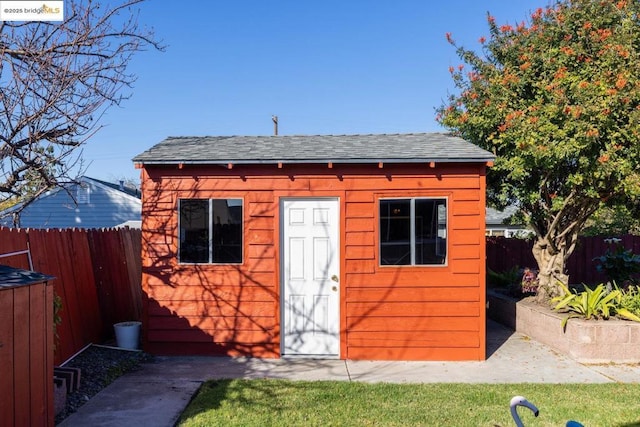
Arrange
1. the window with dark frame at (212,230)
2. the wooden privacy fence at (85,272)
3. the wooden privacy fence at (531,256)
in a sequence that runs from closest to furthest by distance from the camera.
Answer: the wooden privacy fence at (85,272) < the window with dark frame at (212,230) < the wooden privacy fence at (531,256)

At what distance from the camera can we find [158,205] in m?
6.89

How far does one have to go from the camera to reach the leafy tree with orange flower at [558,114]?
6695mm

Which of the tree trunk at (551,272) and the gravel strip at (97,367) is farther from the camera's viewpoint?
the tree trunk at (551,272)

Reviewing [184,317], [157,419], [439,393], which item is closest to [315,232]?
[184,317]

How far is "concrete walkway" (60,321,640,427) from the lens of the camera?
16.0 ft

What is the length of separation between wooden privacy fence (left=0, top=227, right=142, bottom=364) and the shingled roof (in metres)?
1.62

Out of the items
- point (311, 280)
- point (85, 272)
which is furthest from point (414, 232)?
point (85, 272)

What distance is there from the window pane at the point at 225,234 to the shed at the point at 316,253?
15 mm

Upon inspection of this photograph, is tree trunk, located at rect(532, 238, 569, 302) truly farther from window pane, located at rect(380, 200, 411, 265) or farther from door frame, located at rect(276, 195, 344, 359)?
door frame, located at rect(276, 195, 344, 359)

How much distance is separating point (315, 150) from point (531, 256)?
8000 millimetres

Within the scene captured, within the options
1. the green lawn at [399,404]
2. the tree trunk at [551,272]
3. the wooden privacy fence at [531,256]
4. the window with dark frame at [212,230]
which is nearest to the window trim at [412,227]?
the green lawn at [399,404]

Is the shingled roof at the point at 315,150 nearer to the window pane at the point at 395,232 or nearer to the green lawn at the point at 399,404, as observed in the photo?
the window pane at the point at 395,232

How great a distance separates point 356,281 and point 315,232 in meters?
0.94

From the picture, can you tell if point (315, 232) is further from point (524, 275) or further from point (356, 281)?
point (524, 275)
